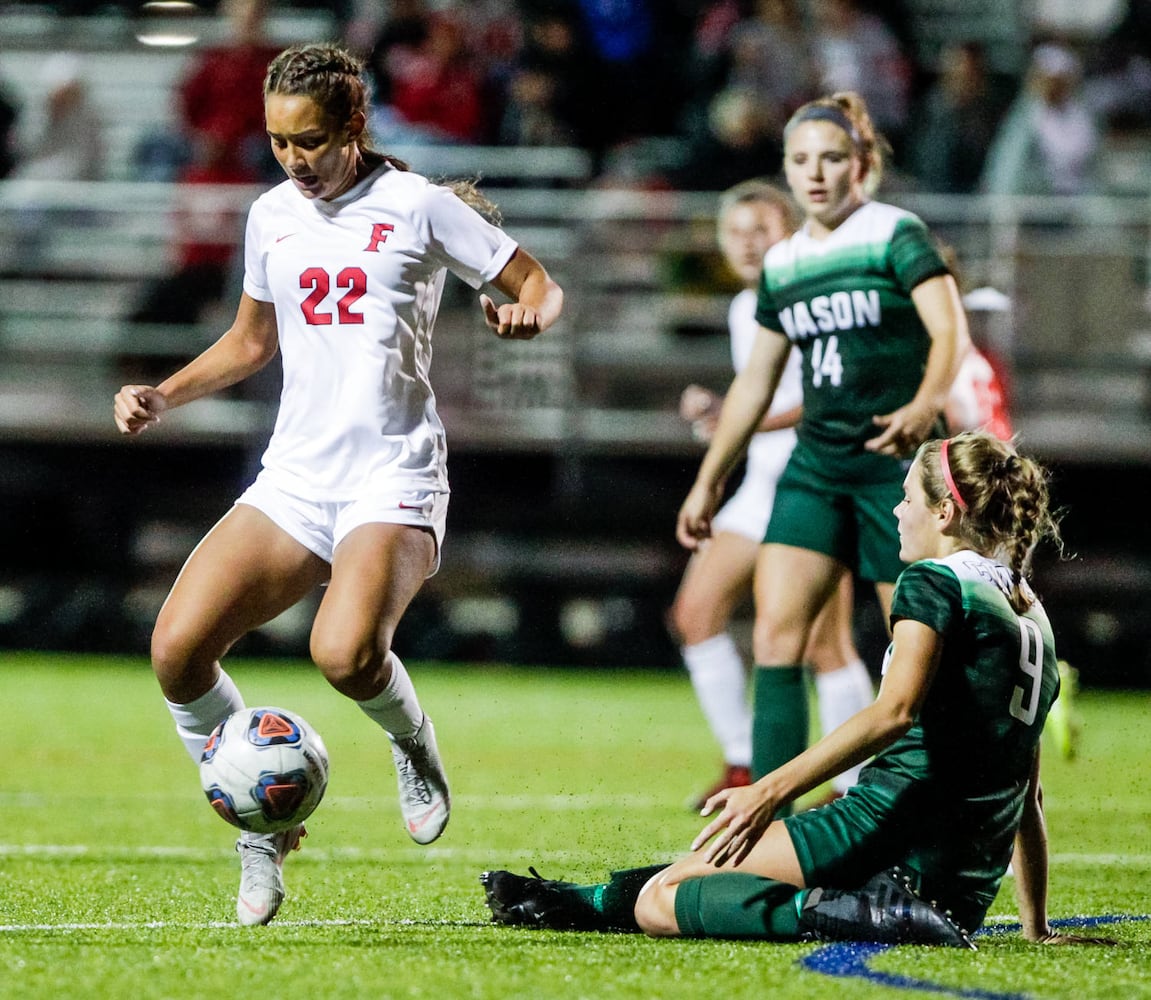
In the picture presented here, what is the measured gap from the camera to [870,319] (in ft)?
19.2

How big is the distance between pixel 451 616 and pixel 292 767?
8.94 metres

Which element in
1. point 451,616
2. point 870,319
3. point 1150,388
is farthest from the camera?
point 451,616

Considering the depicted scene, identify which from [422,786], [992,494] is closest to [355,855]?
[422,786]

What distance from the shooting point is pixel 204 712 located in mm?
4992

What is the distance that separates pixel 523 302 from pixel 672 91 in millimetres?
9870

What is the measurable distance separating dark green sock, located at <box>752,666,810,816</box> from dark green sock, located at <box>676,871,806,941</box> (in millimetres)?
1337

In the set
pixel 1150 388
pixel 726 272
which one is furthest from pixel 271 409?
pixel 1150 388

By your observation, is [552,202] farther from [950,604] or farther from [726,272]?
[950,604]

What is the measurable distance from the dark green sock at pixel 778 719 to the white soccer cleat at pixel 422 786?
1.11 meters

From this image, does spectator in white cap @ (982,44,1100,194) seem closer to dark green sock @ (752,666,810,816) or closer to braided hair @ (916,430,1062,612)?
dark green sock @ (752,666,810,816)

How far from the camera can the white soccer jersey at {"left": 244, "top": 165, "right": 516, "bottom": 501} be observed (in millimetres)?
4855

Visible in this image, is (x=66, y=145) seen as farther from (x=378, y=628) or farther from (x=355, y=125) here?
(x=378, y=628)

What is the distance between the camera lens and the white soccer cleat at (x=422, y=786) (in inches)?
200

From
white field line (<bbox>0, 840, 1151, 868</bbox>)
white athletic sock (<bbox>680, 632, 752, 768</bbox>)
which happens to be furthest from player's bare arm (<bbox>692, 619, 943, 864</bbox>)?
white athletic sock (<bbox>680, 632, 752, 768</bbox>)
